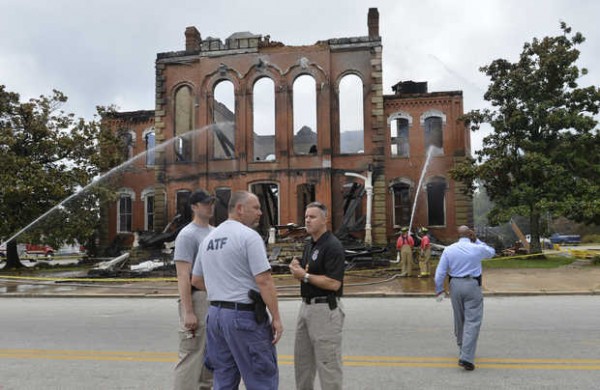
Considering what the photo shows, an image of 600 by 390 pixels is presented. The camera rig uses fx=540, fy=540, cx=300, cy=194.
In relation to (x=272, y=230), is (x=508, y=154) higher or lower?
higher

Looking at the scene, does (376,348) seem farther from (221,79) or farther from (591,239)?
(591,239)

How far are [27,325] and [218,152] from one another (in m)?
21.3

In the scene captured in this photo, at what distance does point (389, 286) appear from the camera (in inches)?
592

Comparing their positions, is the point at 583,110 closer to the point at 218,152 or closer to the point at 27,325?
the point at 218,152

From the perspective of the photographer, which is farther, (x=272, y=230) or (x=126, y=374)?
(x=272, y=230)

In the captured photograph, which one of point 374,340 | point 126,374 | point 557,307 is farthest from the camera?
point 557,307

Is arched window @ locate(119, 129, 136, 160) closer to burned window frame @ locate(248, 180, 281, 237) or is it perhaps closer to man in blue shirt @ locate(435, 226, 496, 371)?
burned window frame @ locate(248, 180, 281, 237)

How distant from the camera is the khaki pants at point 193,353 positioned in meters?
4.76

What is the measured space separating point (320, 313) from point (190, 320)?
1.15 metres

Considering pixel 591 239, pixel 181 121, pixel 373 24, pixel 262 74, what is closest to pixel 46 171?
pixel 181 121

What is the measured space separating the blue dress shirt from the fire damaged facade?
17954 mm

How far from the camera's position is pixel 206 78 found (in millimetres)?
27750

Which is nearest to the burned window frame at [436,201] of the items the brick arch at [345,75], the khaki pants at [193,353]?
the brick arch at [345,75]

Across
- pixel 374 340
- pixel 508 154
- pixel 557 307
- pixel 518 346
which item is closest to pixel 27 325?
pixel 374 340
